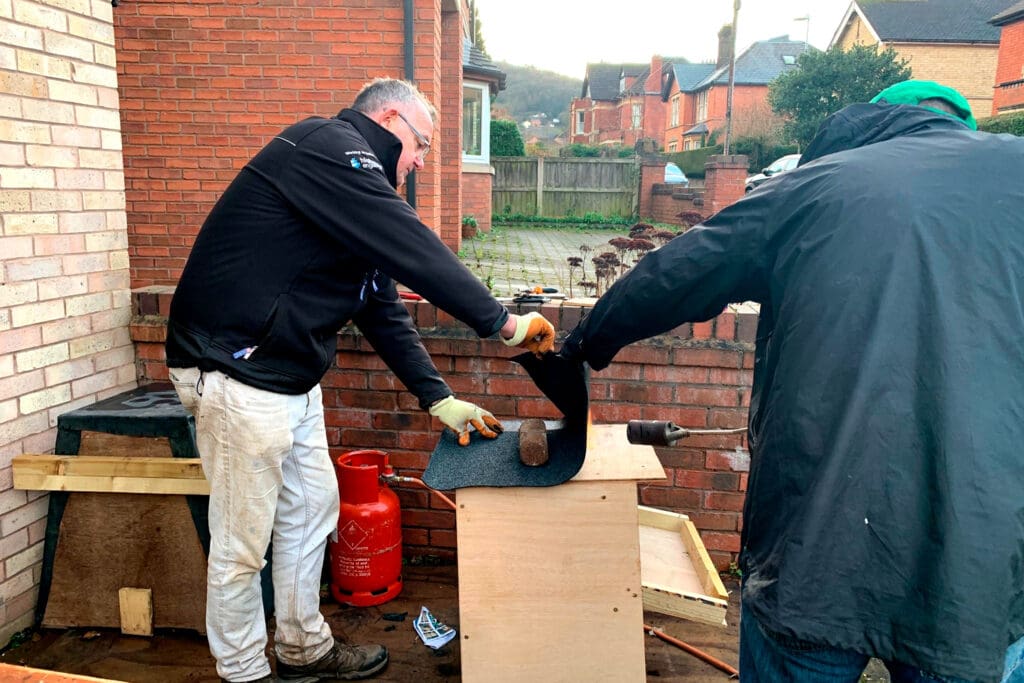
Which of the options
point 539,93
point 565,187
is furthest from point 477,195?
point 539,93

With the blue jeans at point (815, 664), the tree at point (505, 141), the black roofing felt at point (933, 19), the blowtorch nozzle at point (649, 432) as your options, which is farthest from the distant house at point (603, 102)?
the blue jeans at point (815, 664)

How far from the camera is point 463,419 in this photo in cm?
268

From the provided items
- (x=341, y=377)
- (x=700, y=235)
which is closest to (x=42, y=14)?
(x=341, y=377)

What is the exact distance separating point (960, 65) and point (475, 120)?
27749mm

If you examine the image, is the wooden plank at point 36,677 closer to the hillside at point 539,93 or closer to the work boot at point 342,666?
the work boot at point 342,666

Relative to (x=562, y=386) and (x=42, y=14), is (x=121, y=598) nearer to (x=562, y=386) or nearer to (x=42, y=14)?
(x=562, y=386)

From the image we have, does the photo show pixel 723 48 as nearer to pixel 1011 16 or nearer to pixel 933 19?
pixel 933 19

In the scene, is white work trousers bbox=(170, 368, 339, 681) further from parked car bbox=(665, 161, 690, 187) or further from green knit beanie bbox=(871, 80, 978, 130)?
parked car bbox=(665, 161, 690, 187)

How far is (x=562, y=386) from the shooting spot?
2402 mm

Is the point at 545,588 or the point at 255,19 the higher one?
the point at 255,19

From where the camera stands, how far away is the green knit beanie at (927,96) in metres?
1.72

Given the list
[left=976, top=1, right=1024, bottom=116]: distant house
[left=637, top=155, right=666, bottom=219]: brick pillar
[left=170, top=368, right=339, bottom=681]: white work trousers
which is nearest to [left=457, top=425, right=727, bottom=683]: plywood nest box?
[left=170, top=368, right=339, bottom=681]: white work trousers

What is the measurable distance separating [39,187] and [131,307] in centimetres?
72

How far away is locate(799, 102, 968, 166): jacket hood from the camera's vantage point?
63.3 inches
